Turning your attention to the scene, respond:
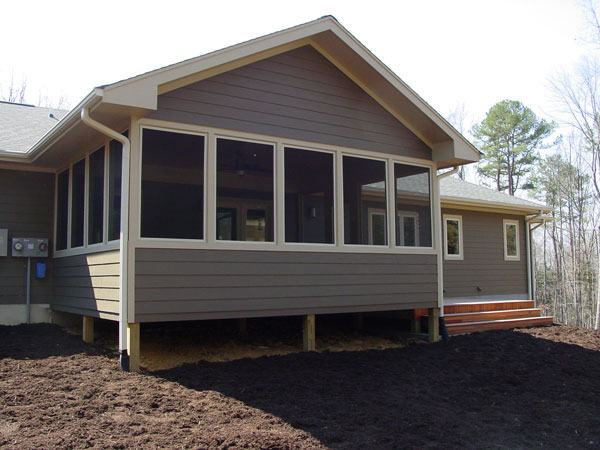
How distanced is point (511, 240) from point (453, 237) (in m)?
2.38

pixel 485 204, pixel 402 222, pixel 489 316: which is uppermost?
pixel 485 204

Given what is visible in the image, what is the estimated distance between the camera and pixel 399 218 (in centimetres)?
820

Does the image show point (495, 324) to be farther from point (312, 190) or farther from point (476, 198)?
point (476, 198)

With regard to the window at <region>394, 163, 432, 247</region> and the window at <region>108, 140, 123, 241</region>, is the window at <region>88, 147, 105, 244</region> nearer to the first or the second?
the window at <region>108, 140, 123, 241</region>

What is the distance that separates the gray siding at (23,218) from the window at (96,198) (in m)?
1.66

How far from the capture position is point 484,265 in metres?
13.5

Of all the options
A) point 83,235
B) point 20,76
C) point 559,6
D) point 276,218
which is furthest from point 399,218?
point 20,76

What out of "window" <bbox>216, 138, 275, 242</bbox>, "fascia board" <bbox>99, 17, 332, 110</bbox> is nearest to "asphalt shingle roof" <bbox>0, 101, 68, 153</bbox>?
"fascia board" <bbox>99, 17, 332, 110</bbox>

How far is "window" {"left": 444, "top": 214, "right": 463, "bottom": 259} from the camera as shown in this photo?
12.7 meters

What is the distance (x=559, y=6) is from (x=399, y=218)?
29.3ft

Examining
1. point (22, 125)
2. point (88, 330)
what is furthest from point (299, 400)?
point (22, 125)

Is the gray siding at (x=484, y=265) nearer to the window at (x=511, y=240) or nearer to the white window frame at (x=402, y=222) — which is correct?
the window at (x=511, y=240)

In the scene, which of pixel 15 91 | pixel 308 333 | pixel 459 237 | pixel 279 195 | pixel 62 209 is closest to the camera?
pixel 279 195

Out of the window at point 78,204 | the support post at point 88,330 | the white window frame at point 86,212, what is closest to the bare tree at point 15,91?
the white window frame at point 86,212
